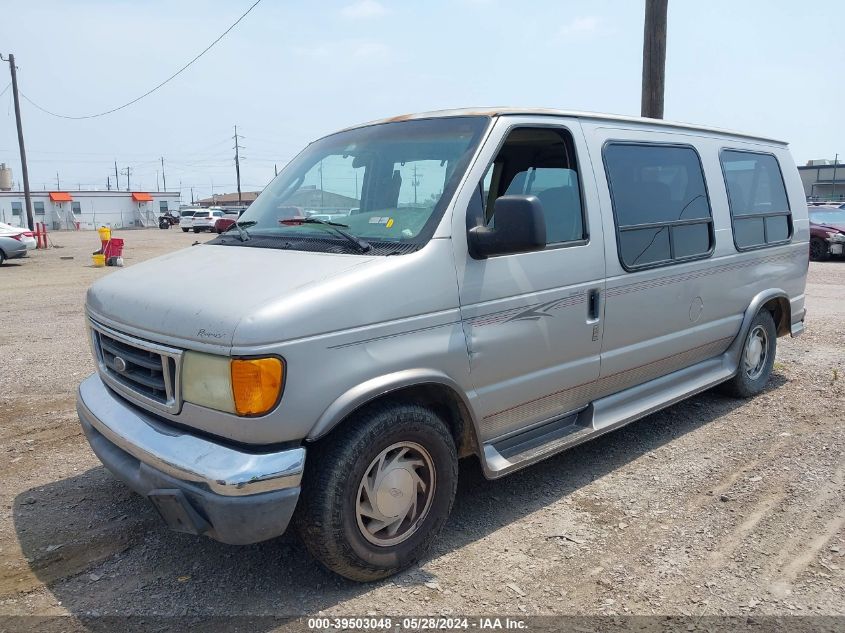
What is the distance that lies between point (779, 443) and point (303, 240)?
3.70 metres

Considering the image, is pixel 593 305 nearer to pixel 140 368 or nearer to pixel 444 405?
pixel 444 405

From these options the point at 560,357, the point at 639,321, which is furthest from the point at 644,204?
Result: the point at 560,357

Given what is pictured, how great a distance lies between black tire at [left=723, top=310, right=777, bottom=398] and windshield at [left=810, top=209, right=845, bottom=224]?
1479 centimetres

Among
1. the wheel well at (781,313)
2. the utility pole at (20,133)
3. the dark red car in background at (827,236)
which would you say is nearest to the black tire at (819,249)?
the dark red car in background at (827,236)

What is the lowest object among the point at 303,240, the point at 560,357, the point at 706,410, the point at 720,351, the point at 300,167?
the point at 706,410

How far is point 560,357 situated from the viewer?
385 cm

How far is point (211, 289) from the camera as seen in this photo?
9.83 ft

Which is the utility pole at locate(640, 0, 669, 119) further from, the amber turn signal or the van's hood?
the amber turn signal

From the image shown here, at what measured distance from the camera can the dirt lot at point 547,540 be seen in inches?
120

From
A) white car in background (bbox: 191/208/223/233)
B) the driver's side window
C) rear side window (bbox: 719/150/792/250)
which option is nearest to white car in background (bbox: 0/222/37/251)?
the driver's side window

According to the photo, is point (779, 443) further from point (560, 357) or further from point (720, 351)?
point (560, 357)

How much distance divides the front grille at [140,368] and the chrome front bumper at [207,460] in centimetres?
13

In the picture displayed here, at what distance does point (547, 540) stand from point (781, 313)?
3.82 m

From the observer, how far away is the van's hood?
277 centimetres
